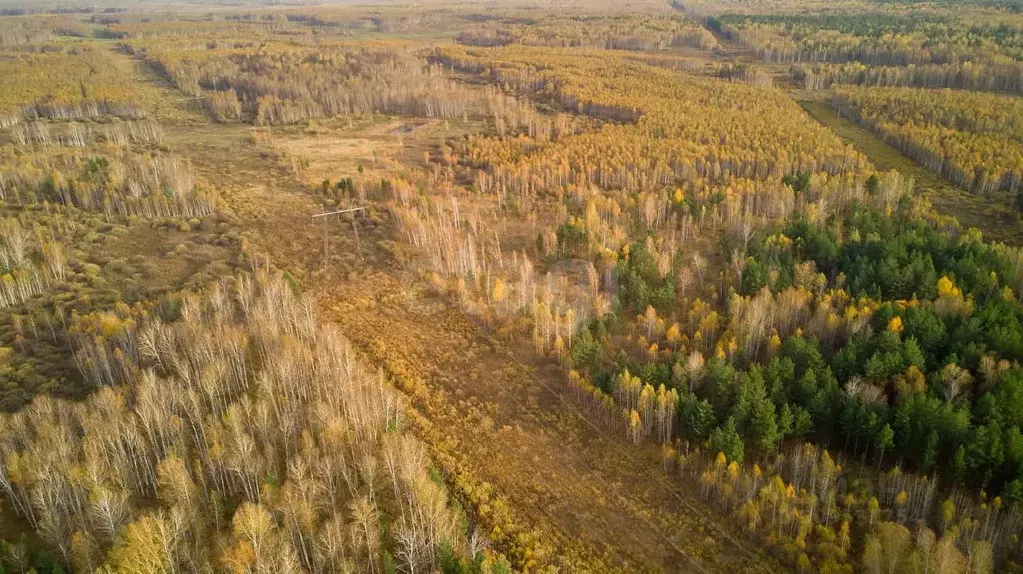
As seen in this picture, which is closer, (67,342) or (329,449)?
(329,449)

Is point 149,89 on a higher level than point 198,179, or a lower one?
higher

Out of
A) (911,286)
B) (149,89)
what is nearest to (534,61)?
(149,89)

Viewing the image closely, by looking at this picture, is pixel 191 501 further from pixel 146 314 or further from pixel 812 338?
pixel 812 338

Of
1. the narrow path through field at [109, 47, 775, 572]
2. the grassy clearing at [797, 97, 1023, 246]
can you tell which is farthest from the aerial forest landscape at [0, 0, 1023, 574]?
the grassy clearing at [797, 97, 1023, 246]

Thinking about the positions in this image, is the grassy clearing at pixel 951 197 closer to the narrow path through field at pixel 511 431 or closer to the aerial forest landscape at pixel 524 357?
the aerial forest landscape at pixel 524 357

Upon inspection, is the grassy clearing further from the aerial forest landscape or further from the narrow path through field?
the narrow path through field

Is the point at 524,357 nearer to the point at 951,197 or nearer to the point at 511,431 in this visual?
the point at 511,431

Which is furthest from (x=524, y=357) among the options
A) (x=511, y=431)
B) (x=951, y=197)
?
(x=951, y=197)

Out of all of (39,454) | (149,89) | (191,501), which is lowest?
(191,501)
